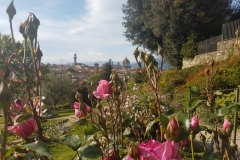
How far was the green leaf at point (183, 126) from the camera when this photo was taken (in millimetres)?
480

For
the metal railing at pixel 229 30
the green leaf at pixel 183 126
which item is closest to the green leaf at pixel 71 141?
the green leaf at pixel 183 126

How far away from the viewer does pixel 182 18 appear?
11.4 m

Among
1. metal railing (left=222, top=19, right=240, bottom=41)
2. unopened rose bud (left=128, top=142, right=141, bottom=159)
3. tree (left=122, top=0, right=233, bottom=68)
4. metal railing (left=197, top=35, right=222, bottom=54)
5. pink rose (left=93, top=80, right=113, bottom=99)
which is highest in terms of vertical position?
tree (left=122, top=0, right=233, bottom=68)

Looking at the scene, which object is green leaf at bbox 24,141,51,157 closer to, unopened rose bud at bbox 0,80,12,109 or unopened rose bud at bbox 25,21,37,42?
unopened rose bud at bbox 0,80,12,109

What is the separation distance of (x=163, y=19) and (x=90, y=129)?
12219 millimetres

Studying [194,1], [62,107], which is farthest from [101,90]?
[62,107]

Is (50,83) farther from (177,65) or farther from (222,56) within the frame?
(222,56)

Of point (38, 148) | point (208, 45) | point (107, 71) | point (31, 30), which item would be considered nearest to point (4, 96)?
point (38, 148)

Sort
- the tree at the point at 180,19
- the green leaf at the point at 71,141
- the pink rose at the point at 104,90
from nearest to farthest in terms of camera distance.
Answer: the green leaf at the point at 71,141, the pink rose at the point at 104,90, the tree at the point at 180,19

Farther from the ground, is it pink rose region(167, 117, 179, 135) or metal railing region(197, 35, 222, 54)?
metal railing region(197, 35, 222, 54)

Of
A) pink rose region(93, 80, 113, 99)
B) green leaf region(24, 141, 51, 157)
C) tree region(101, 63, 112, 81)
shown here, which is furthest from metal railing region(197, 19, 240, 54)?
tree region(101, 63, 112, 81)

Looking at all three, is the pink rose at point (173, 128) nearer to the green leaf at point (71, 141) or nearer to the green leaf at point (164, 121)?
the green leaf at point (164, 121)

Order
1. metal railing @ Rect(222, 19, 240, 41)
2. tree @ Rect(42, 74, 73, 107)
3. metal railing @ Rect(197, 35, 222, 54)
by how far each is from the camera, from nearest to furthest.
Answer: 1. metal railing @ Rect(222, 19, 240, 41)
2. metal railing @ Rect(197, 35, 222, 54)
3. tree @ Rect(42, 74, 73, 107)

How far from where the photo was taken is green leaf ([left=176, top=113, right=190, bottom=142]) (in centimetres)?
48
